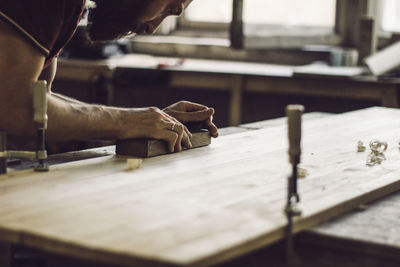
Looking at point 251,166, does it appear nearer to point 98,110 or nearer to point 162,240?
point 98,110

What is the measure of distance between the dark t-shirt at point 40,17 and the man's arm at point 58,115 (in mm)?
21

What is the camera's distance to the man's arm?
71.3 inches

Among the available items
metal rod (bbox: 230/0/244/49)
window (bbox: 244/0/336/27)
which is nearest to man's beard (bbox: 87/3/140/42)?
metal rod (bbox: 230/0/244/49)

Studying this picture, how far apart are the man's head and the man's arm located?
36 centimetres

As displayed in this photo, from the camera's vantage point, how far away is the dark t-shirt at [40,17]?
→ 1808mm

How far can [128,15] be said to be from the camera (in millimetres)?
2199

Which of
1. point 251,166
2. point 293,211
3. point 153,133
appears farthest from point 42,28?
point 293,211

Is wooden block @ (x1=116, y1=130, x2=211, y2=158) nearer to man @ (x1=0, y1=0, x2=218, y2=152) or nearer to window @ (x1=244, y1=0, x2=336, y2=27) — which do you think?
man @ (x1=0, y1=0, x2=218, y2=152)

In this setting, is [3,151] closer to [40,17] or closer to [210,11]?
[40,17]

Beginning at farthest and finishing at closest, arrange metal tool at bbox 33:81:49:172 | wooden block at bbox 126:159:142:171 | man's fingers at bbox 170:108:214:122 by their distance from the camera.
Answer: man's fingers at bbox 170:108:214:122, wooden block at bbox 126:159:142:171, metal tool at bbox 33:81:49:172

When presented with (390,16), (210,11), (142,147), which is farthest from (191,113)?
(210,11)

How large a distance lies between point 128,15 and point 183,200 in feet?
3.00

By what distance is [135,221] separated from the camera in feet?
4.27

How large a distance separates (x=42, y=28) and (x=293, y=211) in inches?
34.7
